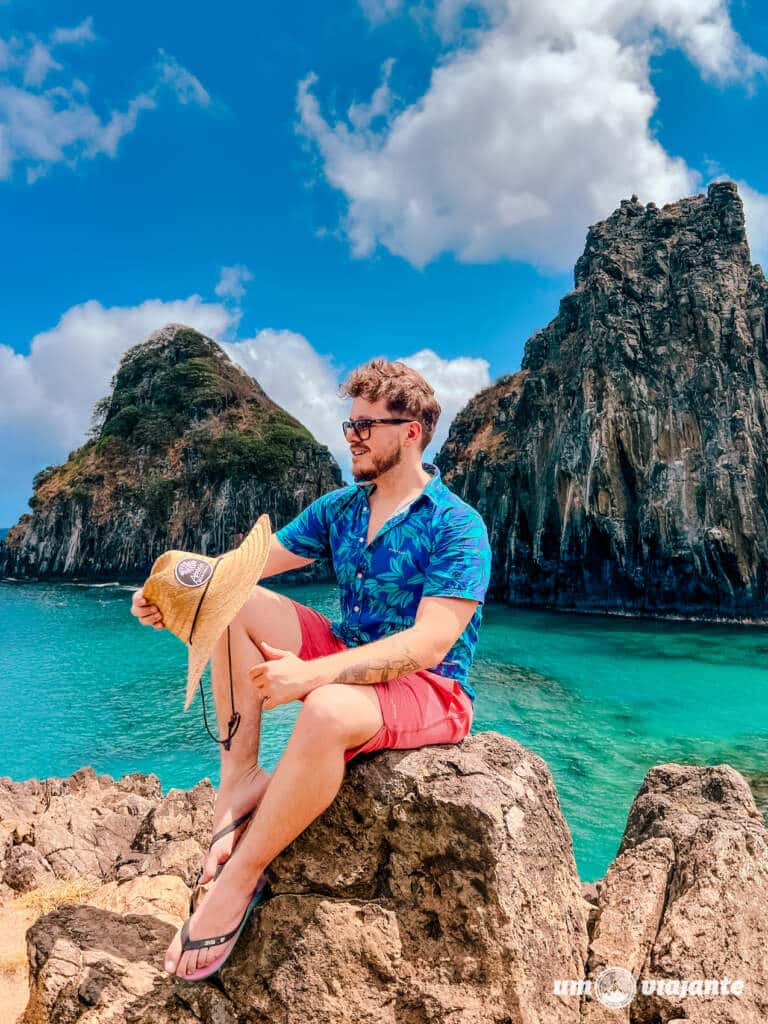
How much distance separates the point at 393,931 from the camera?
263cm

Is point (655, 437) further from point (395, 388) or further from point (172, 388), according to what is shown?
point (172, 388)

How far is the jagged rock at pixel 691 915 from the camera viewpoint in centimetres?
266

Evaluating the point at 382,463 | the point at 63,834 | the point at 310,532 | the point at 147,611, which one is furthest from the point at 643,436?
the point at 147,611

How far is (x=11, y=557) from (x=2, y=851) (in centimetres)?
7168

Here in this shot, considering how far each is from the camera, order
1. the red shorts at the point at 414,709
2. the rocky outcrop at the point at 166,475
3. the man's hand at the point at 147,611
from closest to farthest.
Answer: the red shorts at the point at 414,709 → the man's hand at the point at 147,611 → the rocky outcrop at the point at 166,475

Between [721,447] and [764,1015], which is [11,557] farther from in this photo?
[764,1015]

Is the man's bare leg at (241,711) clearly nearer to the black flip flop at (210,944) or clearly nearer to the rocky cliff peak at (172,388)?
the black flip flop at (210,944)

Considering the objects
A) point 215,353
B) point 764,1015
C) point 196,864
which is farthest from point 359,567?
point 215,353

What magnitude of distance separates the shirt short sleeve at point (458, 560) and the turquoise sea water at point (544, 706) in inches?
308

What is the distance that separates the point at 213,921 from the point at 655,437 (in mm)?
39332

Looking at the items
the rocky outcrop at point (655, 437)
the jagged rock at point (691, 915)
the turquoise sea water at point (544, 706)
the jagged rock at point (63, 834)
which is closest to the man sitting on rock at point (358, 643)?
the jagged rock at point (691, 915)

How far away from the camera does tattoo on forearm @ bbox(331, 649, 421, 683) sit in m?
2.59

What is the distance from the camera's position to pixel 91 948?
9.21 feet

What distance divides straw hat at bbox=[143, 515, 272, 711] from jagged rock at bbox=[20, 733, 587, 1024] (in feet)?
2.91
